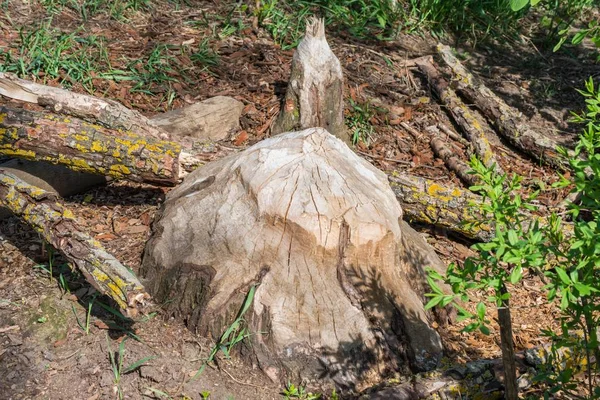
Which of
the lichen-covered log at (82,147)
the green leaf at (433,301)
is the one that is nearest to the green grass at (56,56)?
the lichen-covered log at (82,147)

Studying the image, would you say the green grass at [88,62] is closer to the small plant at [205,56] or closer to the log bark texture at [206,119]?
the small plant at [205,56]

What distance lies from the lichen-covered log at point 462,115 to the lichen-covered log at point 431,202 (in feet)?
3.42

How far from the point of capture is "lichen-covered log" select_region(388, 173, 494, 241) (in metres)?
4.64

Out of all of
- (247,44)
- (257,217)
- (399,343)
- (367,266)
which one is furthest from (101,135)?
(247,44)

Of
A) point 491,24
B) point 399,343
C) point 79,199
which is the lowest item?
point 79,199

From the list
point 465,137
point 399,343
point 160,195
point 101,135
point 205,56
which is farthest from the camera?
point 205,56

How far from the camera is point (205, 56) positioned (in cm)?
645

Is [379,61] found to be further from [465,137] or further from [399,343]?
[399,343]

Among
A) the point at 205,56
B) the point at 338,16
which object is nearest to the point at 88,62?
the point at 205,56

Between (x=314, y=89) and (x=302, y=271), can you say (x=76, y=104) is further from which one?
(x=302, y=271)

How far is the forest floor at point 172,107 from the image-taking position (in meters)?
3.60

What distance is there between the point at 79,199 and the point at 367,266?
7.24ft

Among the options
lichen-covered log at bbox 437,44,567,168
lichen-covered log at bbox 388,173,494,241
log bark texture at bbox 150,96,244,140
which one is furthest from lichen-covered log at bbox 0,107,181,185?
lichen-covered log at bbox 437,44,567,168

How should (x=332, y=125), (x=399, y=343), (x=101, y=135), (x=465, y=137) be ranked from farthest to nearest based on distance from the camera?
(x=465, y=137)
(x=332, y=125)
(x=101, y=135)
(x=399, y=343)
